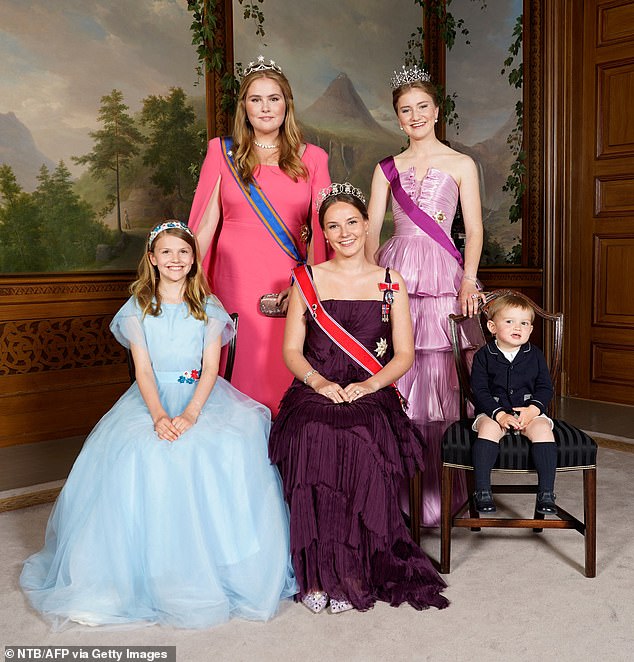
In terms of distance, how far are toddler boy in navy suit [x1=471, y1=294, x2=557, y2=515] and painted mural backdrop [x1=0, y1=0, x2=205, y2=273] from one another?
8.10ft

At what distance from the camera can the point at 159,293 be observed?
2.50 metres

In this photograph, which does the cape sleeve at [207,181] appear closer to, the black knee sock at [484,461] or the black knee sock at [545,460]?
the black knee sock at [484,461]

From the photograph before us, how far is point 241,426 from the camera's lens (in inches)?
90.4

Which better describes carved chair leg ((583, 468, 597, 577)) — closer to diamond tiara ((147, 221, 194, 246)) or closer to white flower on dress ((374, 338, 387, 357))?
white flower on dress ((374, 338, 387, 357))

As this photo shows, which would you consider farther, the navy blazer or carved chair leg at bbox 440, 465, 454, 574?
the navy blazer

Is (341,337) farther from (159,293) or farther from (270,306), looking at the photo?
(159,293)

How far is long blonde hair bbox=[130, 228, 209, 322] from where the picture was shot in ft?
8.11

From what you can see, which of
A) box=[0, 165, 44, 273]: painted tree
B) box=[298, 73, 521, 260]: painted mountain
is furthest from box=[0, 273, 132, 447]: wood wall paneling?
box=[298, 73, 521, 260]: painted mountain

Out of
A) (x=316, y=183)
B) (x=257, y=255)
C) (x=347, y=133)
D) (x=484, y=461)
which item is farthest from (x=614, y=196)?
(x=484, y=461)

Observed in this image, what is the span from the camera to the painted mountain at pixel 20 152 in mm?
3957

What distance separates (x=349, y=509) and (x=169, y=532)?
1.63 ft

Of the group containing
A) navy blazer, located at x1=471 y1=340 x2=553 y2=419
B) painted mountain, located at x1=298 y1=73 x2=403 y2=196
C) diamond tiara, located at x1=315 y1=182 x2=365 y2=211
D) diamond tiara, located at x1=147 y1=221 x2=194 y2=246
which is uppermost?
painted mountain, located at x1=298 y1=73 x2=403 y2=196

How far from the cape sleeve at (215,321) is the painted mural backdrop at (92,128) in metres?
1.95

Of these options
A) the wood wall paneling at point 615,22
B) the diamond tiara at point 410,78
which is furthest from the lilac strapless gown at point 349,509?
the wood wall paneling at point 615,22
